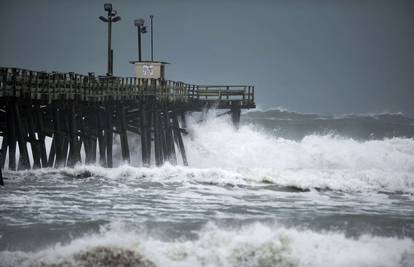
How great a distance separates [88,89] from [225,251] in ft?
53.1

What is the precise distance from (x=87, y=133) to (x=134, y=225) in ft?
43.6

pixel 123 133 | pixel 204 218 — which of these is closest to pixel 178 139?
pixel 123 133

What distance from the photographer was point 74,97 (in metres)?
29.5

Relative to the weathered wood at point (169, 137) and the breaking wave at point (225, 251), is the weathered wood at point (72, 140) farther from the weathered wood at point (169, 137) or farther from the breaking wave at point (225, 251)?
the breaking wave at point (225, 251)

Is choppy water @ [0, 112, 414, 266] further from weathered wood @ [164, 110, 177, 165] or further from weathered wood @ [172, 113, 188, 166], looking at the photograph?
weathered wood @ [172, 113, 188, 166]

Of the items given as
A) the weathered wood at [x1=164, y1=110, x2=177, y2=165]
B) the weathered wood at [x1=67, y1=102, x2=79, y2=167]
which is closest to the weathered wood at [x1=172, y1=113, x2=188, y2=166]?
the weathered wood at [x1=164, y1=110, x2=177, y2=165]

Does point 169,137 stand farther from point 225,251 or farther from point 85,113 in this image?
point 225,251

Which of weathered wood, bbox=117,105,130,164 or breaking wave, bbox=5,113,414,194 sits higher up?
weathered wood, bbox=117,105,130,164

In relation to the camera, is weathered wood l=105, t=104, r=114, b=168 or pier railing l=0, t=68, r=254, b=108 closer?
pier railing l=0, t=68, r=254, b=108

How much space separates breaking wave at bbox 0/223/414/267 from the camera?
50.2 ft

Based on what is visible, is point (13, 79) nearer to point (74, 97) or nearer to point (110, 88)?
point (74, 97)

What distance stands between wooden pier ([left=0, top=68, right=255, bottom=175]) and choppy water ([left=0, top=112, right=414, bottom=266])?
1.24 m

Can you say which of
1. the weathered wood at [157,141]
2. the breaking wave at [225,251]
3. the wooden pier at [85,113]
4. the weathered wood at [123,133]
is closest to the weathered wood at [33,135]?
Result: the wooden pier at [85,113]

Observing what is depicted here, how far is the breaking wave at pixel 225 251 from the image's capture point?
603 inches
